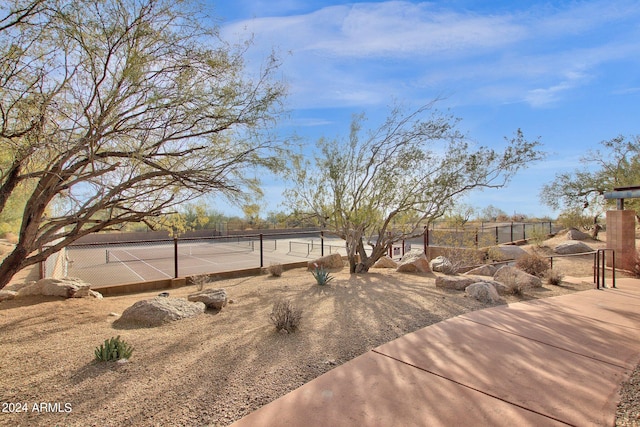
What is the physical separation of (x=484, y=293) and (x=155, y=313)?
5.78m

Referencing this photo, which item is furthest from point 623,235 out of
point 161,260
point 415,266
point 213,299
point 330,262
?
point 161,260

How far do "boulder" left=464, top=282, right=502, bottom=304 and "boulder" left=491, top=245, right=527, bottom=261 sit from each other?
28.4ft

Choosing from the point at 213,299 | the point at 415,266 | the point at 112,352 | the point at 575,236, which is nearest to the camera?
the point at 112,352

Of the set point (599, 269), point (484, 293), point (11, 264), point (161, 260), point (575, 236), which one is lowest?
point (161, 260)

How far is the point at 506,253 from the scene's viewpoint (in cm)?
1525

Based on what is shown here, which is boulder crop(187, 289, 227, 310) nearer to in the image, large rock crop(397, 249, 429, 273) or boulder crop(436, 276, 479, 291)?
boulder crop(436, 276, 479, 291)

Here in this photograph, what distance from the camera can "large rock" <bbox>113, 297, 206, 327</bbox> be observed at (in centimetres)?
526

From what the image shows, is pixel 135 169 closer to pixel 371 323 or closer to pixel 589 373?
pixel 371 323

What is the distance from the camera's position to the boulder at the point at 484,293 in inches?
259

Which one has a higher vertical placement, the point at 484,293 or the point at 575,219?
the point at 575,219

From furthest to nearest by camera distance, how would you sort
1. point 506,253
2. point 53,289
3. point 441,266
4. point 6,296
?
1. point 506,253
2. point 441,266
3. point 53,289
4. point 6,296

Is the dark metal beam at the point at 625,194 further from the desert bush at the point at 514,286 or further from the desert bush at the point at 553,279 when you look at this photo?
the desert bush at the point at 514,286

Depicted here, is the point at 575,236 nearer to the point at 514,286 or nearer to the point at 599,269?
the point at 599,269

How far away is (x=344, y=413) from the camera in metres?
2.77
